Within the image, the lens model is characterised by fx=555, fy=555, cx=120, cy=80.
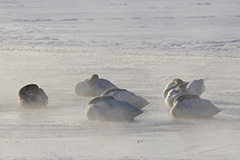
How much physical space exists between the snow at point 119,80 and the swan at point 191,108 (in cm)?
19

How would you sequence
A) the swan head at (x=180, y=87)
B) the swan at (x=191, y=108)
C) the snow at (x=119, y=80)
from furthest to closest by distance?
the swan head at (x=180, y=87), the swan at (x=191, y=108), the snow at (x=119, y=80)

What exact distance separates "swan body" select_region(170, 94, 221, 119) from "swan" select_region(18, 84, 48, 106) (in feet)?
8.41

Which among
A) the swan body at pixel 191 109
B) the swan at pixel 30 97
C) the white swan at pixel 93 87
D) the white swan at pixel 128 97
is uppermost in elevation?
the white swan at pixel 93 87

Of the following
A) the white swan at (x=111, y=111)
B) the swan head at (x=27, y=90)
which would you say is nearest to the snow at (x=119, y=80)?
the white swan at (x=111, y=111)

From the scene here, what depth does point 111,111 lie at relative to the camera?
9305 millimetres

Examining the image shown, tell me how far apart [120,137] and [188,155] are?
1.35 metres

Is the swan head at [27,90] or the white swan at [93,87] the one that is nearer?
the swan head at [27,90]

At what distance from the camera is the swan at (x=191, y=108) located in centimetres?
952

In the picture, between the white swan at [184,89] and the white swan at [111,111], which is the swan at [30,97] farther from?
the white swan at [184,89]

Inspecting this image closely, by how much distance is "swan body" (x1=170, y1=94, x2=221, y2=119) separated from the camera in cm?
952

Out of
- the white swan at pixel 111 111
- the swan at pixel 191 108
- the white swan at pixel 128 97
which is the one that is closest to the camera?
the white swan at pixel 111 111

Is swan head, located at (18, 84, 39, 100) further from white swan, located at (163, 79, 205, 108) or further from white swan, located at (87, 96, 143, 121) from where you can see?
white swan, located at (163, 79, 205, 108)

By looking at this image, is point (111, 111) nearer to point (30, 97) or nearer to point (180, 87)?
point (30, 97)

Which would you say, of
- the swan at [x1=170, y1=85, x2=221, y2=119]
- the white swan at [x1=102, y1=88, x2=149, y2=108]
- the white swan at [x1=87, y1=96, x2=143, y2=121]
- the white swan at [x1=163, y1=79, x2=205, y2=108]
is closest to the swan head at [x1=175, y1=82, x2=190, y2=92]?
the white swan at [x1=163, y1=79, x2=205, y2=108]
